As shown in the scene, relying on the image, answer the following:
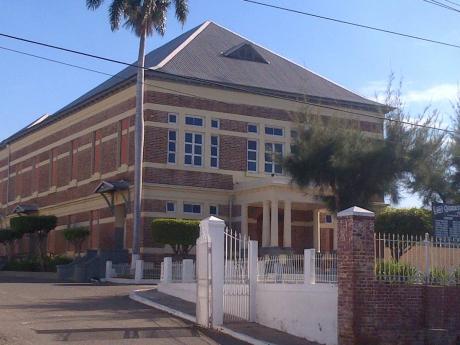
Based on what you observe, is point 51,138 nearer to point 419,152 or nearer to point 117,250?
point 117,250

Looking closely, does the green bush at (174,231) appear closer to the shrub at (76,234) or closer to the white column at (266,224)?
the white column at (266,224)

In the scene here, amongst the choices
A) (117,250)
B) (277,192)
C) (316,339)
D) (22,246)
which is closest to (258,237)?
(277,192)

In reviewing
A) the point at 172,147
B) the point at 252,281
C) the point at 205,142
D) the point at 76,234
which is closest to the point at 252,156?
the point at 205,142

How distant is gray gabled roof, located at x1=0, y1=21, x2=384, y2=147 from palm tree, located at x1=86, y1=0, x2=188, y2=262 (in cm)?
194

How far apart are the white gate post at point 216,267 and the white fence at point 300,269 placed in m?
1.11

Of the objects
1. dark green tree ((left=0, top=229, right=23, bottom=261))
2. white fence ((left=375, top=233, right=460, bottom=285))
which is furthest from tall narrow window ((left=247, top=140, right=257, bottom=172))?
white fence ((left=375, top=233, right=460, bottom=285))

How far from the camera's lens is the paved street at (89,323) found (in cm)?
1581

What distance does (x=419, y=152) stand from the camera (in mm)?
27078

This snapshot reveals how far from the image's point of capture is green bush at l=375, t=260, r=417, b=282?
15.6m

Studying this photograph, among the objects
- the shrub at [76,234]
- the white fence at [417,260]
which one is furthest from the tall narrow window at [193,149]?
the white fence at [417,260]

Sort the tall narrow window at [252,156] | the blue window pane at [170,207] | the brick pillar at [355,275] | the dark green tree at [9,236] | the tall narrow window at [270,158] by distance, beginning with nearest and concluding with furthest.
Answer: the brick pillar at [355,275], the blue window pane at [170,207], the tall narrow window at [252,156], the tall narrow window at [270,158], the dark green tree at [9,236]

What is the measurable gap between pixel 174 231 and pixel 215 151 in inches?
266

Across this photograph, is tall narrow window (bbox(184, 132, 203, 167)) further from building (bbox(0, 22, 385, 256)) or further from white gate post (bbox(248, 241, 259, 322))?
white gate post (bbox(248, 241, 259, 322))

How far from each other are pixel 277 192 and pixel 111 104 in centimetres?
1121
